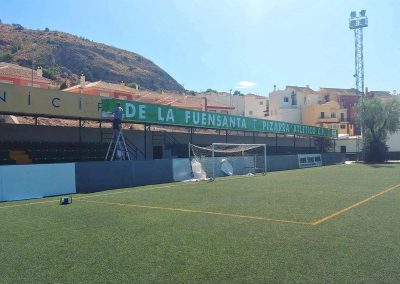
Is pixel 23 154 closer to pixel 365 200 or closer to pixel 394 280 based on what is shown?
pixel 365 200

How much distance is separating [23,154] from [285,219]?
682 inches

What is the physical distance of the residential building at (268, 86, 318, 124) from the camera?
8450cm

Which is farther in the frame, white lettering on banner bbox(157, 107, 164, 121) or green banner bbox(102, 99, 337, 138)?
white lettering on banner bbox(157, 107, 164, 121)

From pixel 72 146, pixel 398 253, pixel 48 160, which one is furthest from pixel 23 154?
pixel 398 253

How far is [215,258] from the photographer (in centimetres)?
607

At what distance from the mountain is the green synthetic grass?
86742 mm

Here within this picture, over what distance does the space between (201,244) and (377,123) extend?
56035 mm

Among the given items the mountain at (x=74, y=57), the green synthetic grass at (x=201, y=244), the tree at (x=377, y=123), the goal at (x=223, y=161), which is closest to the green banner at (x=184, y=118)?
the goal at (x=223, y=161)

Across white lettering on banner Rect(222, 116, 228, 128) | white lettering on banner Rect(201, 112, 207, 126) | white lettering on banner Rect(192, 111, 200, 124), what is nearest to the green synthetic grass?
white lettering on banner Rect(192, 111, 200, 124)

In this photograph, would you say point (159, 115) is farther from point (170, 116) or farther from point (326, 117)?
point (326, 117)

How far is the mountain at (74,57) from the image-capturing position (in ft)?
328

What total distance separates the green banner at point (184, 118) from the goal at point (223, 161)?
2.16 m

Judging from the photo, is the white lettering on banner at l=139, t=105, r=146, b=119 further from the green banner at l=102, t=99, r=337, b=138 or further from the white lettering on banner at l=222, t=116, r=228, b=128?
the white lettering on banner at l=222, t=116, r=228, b=128

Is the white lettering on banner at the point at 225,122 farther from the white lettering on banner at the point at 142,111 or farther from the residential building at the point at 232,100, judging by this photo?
the residential building at the point at 232,100
